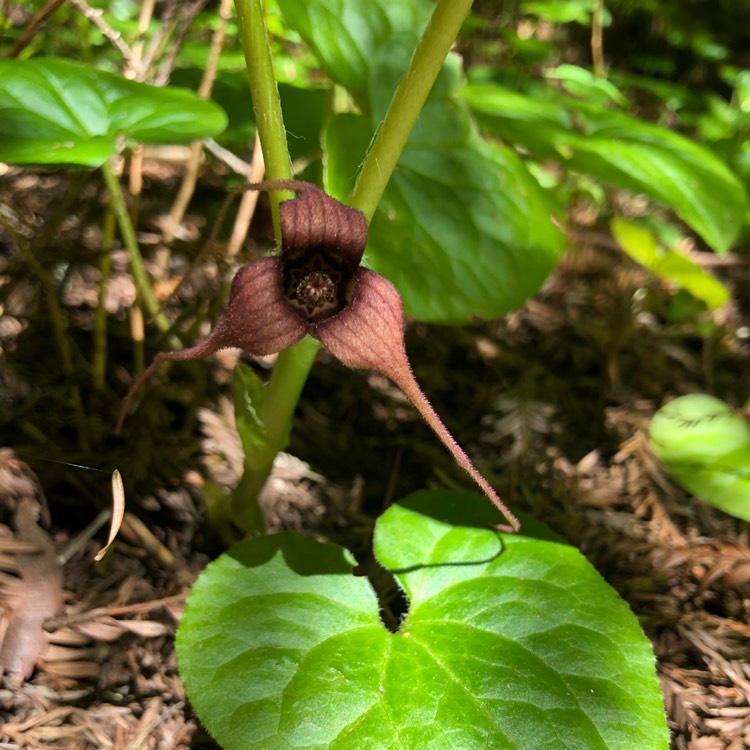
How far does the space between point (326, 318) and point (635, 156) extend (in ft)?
3.54

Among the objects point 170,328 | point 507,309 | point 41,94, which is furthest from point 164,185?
point 507,309

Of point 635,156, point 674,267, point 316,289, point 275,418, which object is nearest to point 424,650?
point 275,418

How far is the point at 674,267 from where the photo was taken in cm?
221

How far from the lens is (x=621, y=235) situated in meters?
2.28

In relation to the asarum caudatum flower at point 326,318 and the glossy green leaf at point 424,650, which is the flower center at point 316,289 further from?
the glossy green leaf at point 424,650

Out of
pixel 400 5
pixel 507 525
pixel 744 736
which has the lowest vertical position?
pixel 744 736

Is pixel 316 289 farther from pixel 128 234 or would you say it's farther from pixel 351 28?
pixel 351 28

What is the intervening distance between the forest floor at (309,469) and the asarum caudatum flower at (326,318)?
55cm

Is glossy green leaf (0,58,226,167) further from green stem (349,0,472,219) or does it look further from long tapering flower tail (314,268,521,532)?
long tapering flower tail (314,268,521,532)

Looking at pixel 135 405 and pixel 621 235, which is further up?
pixel 621 235

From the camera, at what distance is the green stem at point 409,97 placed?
102cm

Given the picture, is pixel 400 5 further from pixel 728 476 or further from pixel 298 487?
pixel 728 476

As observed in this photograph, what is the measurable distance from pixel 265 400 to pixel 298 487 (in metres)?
0.46


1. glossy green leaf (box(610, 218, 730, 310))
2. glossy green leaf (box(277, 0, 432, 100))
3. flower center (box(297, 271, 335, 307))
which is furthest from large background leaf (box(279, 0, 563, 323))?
glossy green leaf (box(610, 218, 730, 310))
